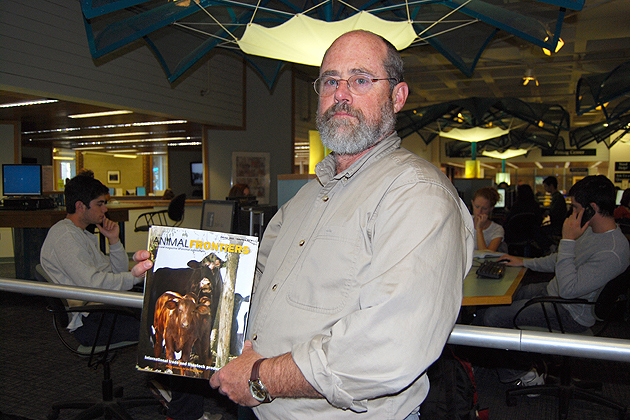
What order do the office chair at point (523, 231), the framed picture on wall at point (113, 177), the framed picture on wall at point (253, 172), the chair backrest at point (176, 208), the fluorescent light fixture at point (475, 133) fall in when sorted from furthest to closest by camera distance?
the framed picture on wall at point (113, 177) → the fluorescent light fixture at point (475, 133) → the framed picture on wall at point (253, 172) → the chair backrest at point (176, 208) → the office chair at point (523, 231)

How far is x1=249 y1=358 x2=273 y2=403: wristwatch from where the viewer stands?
96 cm

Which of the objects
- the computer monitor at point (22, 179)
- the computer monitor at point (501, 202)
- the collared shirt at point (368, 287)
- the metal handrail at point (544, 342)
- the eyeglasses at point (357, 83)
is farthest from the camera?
the computer monitor at point (501, 202)

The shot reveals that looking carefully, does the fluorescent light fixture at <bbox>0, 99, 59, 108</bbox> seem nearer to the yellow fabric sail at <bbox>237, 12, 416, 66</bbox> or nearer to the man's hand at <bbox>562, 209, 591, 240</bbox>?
the yellow fabric sail at <bbox>237, 12, 416, 66</bbox>

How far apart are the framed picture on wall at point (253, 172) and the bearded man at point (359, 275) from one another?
350 inches

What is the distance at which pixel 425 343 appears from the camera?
0.86m

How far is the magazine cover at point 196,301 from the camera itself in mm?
1096

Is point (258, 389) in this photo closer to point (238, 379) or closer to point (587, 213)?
point (238, 379)

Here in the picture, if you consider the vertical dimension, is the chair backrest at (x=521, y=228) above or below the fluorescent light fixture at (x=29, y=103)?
below

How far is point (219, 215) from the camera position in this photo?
142 inches

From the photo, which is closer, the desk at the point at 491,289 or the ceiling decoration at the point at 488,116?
the desk at the point at 491,289

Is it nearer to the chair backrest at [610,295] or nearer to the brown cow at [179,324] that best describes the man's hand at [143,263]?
the brown cow at [179,324]

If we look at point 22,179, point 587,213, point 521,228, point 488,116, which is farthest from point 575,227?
point 488,116

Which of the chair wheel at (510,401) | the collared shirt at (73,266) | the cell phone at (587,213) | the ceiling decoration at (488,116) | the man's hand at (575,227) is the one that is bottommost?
the chair wheel at (510,401)

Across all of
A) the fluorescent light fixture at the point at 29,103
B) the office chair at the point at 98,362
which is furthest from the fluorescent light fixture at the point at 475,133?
the office chair at the point at 98,362
